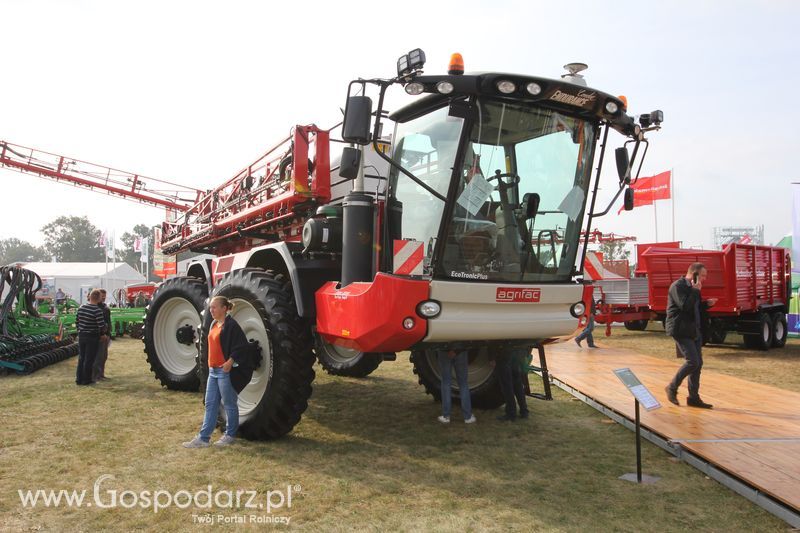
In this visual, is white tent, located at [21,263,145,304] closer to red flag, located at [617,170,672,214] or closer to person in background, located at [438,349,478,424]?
red flag, located at [617,170,672,214]

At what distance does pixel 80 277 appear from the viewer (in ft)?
118

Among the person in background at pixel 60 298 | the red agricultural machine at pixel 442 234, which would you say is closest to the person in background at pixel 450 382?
the red agricultural machine at pixel 442 234

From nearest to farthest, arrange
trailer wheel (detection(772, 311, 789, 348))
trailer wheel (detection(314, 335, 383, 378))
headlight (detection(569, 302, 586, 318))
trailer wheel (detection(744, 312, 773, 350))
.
Answer: 1. headlight (detection(569, 302, 586, 318))
2. trailer wheel (detection(314, 335, 383, 378))
3. trailer wheel (detection(744, 312, 773, 350))
4. trailer wheel (detection(772, 311, 789, 348))

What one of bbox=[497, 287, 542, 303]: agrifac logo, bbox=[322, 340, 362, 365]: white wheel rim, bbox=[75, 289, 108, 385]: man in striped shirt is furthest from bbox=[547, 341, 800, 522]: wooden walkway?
bbox=[75, 289, 108, 385]: man in striped shirt

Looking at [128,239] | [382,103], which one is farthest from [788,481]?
[128,239]

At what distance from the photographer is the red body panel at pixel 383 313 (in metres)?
3.99

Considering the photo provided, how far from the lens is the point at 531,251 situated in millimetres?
4578

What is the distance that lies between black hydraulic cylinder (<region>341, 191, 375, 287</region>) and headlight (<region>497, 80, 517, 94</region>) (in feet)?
4.40

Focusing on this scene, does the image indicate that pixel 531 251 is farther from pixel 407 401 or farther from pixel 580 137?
pixel 407 401

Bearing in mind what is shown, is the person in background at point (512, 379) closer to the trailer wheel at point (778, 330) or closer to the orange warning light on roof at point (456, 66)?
the orange warning light on roof at point (456, 66)

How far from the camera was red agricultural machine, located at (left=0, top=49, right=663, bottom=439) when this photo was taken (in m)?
4.06

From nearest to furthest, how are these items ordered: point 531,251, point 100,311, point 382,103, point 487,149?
point 382,103
point 487,149
point 531,251
point 100,311

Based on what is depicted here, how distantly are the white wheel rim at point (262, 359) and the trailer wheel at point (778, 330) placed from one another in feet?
40.8

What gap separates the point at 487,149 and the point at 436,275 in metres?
1.06
